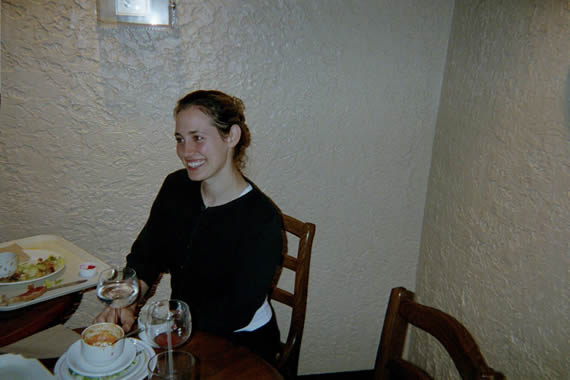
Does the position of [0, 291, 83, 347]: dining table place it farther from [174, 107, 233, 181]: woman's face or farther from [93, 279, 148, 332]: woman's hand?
[174, 107, 233, 181]: woman's face

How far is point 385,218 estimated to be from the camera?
6.34 feet

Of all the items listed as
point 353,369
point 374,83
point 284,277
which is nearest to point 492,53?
point 374,83

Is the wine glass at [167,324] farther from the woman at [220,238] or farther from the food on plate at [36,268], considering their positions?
the food on plate at [36,268]

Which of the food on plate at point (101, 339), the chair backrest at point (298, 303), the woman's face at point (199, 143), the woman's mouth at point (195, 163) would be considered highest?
the woman's face at point (199, 143)

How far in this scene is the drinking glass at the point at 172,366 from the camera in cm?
80

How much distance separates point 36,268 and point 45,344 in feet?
1.34

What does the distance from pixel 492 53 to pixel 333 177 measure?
81 cm

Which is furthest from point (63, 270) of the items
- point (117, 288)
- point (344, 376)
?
point (344, 376)

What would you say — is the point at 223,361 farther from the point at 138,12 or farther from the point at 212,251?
the point at 138,12

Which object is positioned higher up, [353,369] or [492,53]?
[492,53]

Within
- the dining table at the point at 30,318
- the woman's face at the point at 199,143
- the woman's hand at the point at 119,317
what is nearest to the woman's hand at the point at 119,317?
the woman's hand at the point at 119,317

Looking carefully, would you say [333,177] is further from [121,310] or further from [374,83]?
[121,310]

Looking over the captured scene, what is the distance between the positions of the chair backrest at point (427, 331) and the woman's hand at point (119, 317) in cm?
69

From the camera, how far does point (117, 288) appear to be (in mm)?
1109
